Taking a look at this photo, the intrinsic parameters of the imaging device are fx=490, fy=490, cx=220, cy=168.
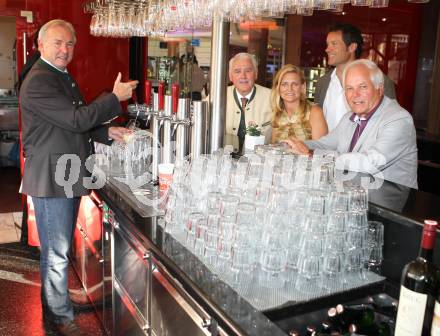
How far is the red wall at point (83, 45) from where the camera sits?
4742 mm

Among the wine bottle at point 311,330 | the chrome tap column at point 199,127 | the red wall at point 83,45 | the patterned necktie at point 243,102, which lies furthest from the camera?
the red wall at point 83,45

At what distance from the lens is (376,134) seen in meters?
2.47

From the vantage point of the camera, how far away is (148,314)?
6.56 feet

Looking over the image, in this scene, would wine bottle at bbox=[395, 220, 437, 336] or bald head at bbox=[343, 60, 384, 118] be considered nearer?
wine bottle at bbox=[395, 220, 437, 336]

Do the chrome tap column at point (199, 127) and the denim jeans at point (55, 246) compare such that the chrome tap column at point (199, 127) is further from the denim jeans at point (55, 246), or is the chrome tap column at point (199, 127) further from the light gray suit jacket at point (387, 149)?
the denim jeans at point (55, 246)

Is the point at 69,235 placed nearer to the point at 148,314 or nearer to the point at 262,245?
the point at 148,314

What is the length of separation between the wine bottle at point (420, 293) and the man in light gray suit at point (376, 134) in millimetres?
1180

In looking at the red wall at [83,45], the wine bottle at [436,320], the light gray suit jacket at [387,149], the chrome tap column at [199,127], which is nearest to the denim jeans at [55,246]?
the chrome tap column at [199,127]

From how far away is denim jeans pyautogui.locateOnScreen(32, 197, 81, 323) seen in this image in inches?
112

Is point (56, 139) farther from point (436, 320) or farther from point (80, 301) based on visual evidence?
point (436, 320)

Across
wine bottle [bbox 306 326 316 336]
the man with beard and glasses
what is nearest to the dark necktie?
the man with beard and glasses

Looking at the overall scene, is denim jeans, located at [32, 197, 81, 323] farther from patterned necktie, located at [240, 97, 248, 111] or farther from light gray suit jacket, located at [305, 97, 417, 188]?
light gray suit jacket, located at [305, 97, 417, 188]

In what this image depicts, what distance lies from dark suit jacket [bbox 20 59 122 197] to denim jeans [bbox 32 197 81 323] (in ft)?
0.30

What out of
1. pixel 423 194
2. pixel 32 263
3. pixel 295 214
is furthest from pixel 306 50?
pixel 295 214
